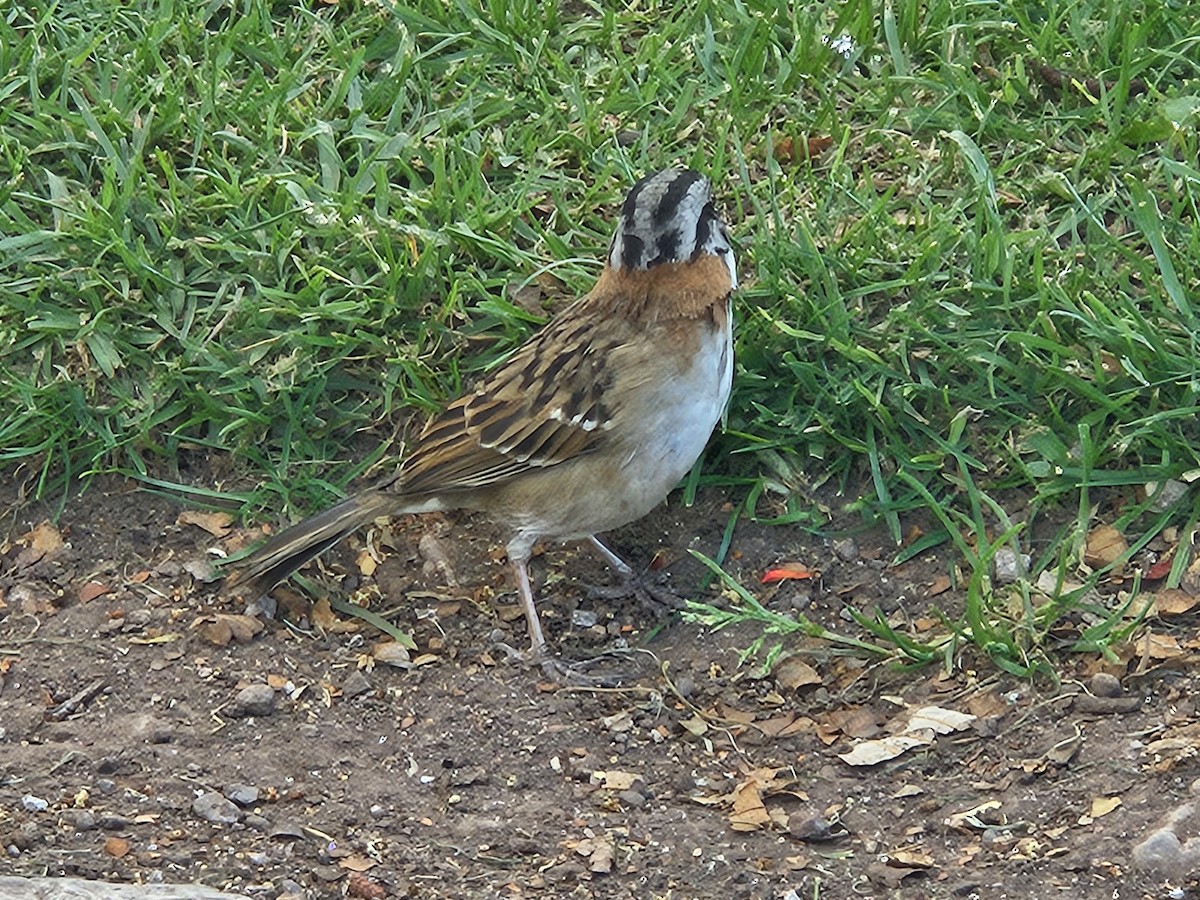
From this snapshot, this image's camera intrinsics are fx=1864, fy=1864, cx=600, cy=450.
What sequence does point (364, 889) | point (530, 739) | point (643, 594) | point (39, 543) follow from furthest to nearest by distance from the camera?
point (39, 543), point (643, 594), point (530, 739), point (364, 889)

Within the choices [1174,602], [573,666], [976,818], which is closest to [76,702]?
[573,666]

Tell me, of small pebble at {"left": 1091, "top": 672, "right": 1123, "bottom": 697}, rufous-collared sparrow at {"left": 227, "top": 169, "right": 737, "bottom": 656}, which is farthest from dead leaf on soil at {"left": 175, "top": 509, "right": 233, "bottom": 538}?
small pebble at {"left": 1091, "top": 672, "right": 1123, "bottom": 697}

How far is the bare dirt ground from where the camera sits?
4.27m

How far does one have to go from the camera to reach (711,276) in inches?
208

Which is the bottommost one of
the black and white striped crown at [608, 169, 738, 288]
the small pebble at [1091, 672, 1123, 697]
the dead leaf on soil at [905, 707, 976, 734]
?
the dead leaf on soil at [905, 707, 976, 734]

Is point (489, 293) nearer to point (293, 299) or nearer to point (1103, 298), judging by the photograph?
point (293, 299)

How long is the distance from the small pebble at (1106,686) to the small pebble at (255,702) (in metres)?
2.14

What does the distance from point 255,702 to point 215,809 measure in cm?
49

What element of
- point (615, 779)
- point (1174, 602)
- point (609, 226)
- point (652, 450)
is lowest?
point (615, 779)

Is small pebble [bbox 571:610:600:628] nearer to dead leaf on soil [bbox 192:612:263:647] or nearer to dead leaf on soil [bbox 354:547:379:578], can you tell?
dead leaf on soil [bbox 354:547:379:578]

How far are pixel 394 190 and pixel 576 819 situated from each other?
2.41 m

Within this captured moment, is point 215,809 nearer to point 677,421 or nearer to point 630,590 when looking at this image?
point 630,590

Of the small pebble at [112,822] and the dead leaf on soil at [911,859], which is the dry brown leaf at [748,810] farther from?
the small pebble at [112,822]

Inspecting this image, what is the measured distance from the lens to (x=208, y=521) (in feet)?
18.4
